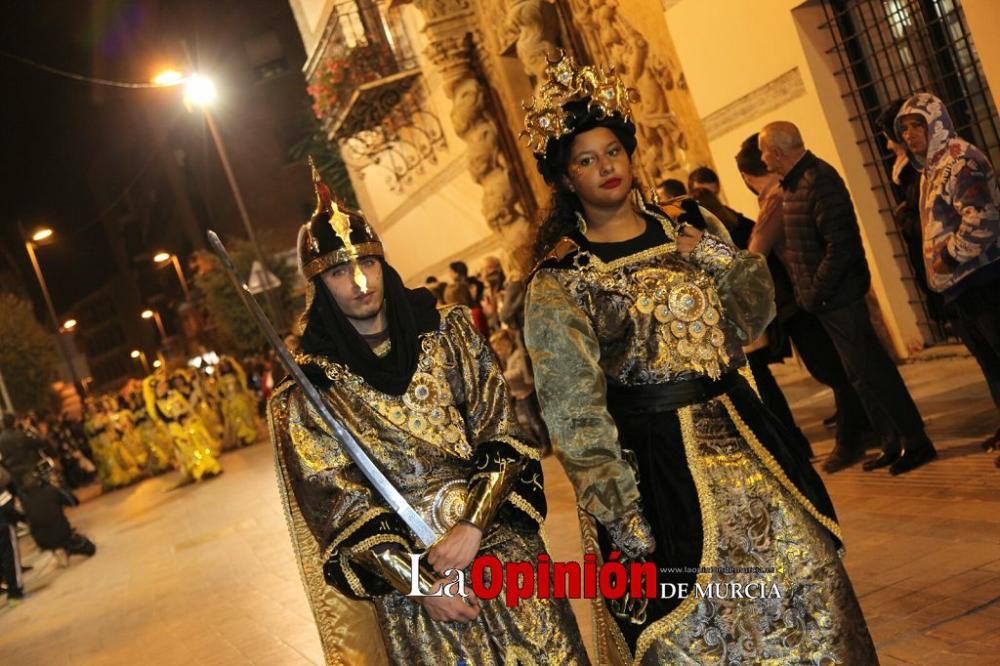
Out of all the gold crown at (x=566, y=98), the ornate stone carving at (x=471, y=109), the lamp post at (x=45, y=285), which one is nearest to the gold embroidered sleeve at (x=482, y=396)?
the gold crown at (x=566, y=98)

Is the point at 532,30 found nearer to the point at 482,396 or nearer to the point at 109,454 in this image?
the point at 482,396

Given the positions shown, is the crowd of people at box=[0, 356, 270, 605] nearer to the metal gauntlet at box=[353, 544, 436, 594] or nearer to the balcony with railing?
the balcony with railing

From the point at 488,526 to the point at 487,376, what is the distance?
0.51 metres

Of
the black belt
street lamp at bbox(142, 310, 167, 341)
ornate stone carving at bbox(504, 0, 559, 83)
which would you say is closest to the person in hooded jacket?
the black belt

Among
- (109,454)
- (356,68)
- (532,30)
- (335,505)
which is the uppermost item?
(356,68)

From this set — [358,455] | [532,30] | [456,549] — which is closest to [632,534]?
[456,549]

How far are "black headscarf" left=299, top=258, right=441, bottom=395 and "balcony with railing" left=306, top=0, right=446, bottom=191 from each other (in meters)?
16.8

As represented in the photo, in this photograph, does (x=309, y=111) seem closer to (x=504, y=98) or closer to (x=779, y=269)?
(x=504, y=98)

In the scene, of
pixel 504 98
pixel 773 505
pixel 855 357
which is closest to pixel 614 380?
pixel 773 505

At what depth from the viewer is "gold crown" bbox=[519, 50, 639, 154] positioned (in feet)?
13.0

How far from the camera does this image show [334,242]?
12.7 feet

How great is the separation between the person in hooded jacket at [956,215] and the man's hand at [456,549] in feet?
12.4

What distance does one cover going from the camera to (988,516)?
580 cm

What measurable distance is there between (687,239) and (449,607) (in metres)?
1.36
